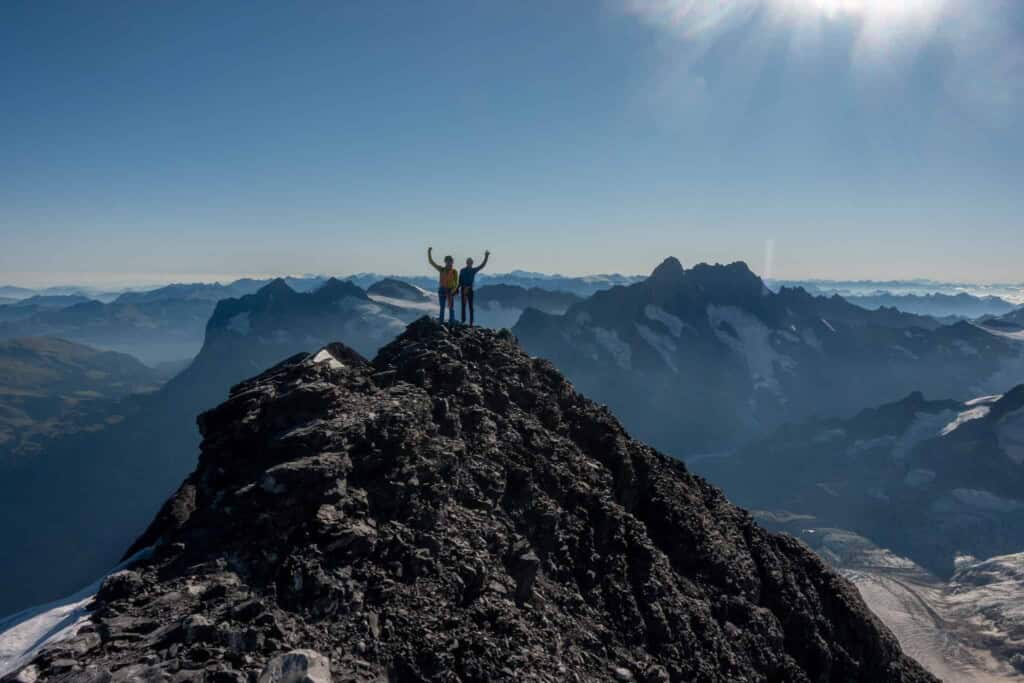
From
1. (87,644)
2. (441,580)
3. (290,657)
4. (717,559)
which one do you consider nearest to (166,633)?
(87,644)

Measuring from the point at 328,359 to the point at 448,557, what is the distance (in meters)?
14.8

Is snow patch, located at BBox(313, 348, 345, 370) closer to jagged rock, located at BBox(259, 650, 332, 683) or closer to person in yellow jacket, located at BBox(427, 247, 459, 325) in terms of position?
person in yellow jacket, located at BBox(427, 247, 459, 325)

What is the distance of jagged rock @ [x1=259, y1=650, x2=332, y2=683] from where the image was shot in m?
13.2

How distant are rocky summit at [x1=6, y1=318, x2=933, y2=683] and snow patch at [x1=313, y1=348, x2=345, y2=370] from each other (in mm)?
167

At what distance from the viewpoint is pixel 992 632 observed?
649 feet

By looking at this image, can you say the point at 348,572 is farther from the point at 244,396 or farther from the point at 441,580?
the point at 244,396

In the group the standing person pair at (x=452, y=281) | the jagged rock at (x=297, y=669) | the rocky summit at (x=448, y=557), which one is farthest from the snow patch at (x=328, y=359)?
the jagged rock at (x=297, y=669)

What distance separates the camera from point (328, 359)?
3078 centimetres

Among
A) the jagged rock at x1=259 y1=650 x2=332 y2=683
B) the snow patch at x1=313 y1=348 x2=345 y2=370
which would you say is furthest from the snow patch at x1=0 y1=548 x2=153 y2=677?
the snow patch at x1=313 y1=348 x2=345 y2=370

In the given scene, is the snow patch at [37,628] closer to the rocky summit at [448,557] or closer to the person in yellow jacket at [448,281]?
the rocky summit at [448,557]

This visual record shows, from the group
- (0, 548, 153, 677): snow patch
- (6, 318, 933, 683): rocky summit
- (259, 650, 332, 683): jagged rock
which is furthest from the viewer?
(6, 318, 933, 683): rocky summit

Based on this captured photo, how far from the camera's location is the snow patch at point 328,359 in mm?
29367

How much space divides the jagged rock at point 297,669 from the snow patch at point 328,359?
1629 cm

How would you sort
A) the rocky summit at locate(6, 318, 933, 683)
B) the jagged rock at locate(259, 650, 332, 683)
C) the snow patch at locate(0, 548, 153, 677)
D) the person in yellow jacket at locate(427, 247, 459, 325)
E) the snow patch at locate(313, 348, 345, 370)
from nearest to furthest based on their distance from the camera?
1. the jagged rock at locate(259, 650, 332, 683)
2. the snow patch at locate(0, 548, 153, 677)
3. the rocky summit at locate(6, 318, 933, 683)
4. the snow patch at locate(313, 348, 345, 370)
5. the person in yellow jacket at locate(427, 247, 459, 325)
